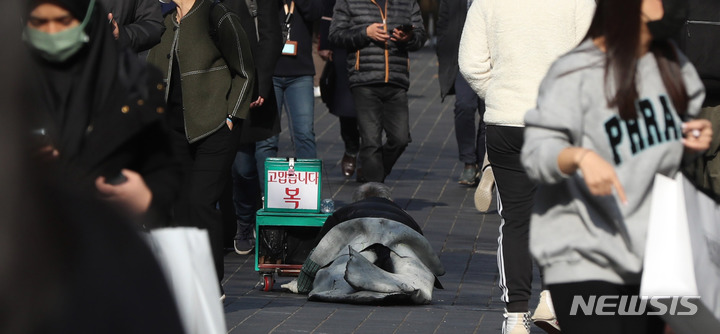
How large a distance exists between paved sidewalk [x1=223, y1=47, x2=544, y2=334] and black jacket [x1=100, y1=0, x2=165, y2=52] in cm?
157

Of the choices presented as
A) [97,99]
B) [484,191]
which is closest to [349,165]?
[484,191]

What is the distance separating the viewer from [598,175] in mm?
Result: 3395

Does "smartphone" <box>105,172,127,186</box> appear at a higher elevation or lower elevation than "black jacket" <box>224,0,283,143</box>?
higher

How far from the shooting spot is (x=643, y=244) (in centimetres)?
358

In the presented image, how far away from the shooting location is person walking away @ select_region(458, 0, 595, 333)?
619cm

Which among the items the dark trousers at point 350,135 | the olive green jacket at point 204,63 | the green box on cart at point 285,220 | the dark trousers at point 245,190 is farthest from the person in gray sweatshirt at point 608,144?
the dark trousers at point 350,135

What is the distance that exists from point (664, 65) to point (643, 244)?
0.52 metres

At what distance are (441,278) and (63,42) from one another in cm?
548

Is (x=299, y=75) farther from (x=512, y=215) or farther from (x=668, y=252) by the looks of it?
(x=668, y=252)

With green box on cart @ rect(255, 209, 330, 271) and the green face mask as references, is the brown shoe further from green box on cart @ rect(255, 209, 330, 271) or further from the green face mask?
the green face mask

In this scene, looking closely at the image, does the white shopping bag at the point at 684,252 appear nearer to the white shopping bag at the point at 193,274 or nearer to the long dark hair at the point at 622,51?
the long dark hair at the point at 622,51

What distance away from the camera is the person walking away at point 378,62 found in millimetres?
11086

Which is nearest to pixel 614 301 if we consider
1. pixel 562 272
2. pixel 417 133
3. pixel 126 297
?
pixel 562 272

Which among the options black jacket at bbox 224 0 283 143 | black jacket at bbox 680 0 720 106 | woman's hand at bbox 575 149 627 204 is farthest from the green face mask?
black jacket at bbox 224 0 283 143
